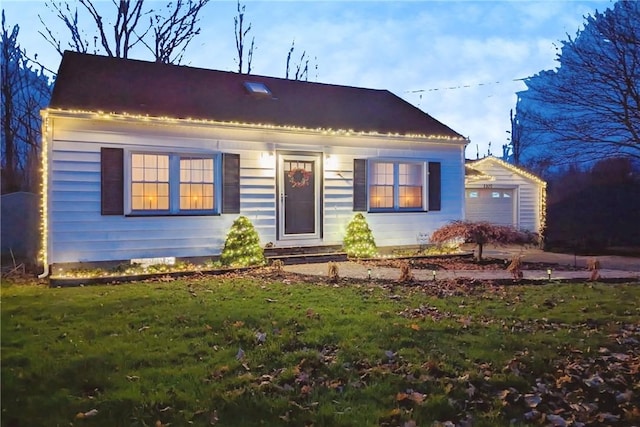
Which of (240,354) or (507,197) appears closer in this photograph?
(240,354)

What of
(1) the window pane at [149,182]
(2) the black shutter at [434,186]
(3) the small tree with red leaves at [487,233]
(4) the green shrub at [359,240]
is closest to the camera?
(1) the window pane at [149,182]

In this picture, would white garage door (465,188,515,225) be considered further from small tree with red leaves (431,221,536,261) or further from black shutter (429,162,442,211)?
small tree with red leaves (431,221,536,261)

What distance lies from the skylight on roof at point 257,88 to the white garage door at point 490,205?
26.5 feet

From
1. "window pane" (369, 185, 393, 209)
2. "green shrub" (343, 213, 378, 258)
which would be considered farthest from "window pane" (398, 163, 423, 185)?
"green shrub" (343, 213, 378, 258)

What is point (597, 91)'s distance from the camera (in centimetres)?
1377

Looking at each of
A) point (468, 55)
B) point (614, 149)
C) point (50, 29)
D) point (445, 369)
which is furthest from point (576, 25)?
point (50, 29)

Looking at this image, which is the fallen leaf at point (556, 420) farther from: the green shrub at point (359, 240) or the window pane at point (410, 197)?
the window pane at point (410, 197)

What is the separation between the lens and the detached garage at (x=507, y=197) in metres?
19.1

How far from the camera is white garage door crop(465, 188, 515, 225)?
19172mm

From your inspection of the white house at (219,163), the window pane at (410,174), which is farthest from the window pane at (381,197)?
the window pane at (410,174)

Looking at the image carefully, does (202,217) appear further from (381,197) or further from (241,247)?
(381,197)

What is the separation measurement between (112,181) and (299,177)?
4322 mm

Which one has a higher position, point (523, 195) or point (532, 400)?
point (523, 195)

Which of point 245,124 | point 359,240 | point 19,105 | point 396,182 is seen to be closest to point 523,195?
point 396,182
